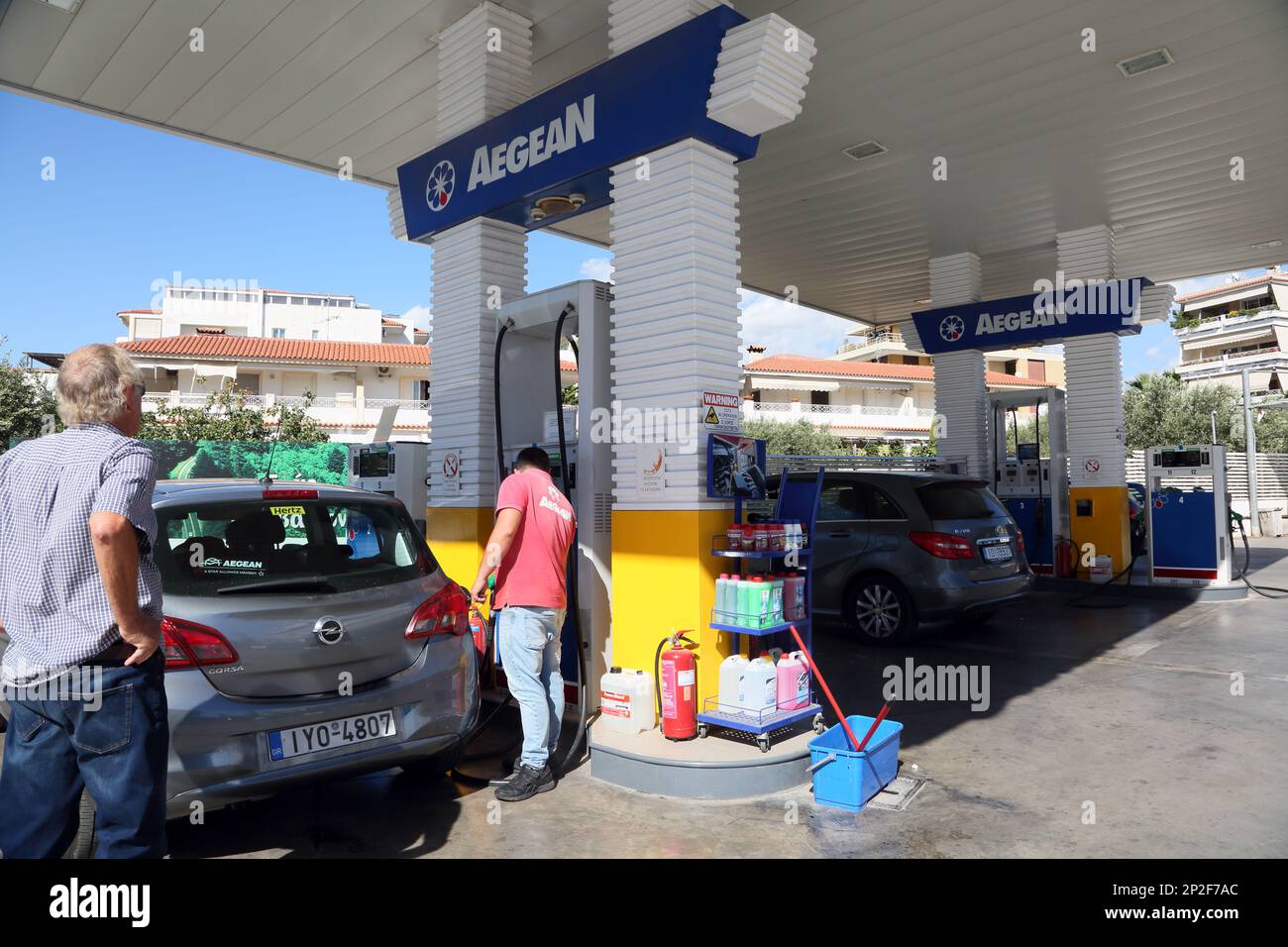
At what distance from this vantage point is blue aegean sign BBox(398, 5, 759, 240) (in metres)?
5.01

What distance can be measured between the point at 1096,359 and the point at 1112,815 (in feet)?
31.5

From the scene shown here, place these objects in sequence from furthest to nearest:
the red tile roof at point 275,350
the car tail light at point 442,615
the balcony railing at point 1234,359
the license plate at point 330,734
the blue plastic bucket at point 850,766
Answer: the balcony railing at point 1234,359 → the red tile roof at point 275,350 → the blue plastic bucket at point 850,766 → the car tail light at point 442,615 → the license plate at point 330,734

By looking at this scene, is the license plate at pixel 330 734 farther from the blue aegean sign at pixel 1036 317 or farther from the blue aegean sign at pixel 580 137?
the blue aegean sign at pixel 1036 317

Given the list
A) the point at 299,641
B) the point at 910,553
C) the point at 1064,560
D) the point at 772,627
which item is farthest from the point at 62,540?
the point at 1064,560

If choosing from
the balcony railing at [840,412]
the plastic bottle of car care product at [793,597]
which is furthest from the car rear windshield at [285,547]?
the balcony railing at [840,412]

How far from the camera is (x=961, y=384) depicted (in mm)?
13484

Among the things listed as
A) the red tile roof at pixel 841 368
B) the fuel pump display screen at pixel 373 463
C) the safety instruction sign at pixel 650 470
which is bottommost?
the safety instruction sign at pixel 650 470

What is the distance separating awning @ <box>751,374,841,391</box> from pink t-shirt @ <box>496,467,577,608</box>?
137 feet

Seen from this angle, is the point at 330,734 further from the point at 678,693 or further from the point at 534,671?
the point at 678,693

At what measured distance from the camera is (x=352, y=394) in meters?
38.3

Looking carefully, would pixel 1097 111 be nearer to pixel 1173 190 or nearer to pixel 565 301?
pixel 1173 190

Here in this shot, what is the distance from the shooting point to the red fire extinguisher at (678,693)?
182 inches

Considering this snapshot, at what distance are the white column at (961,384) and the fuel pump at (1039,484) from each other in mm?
453
